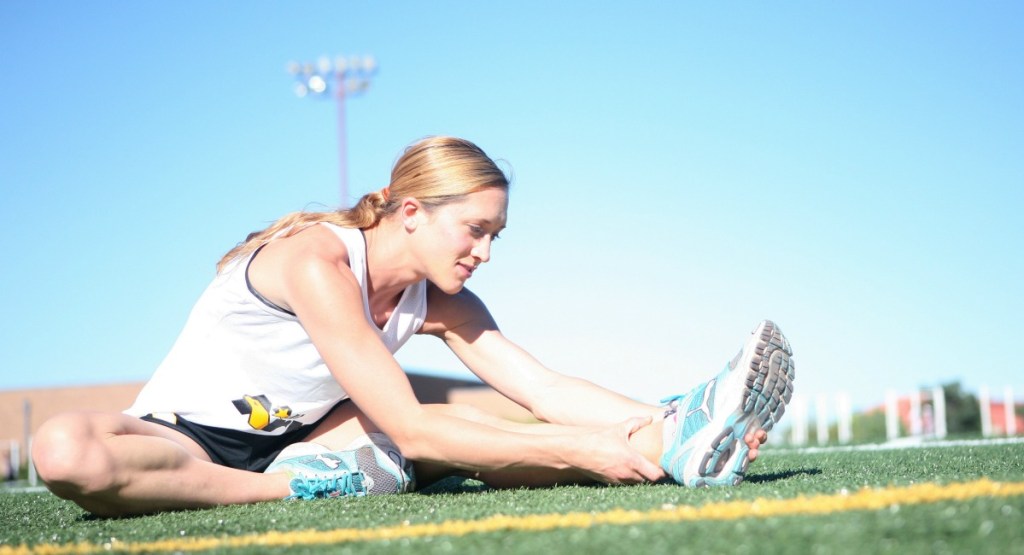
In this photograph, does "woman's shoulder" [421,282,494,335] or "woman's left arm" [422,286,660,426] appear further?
Answer: "woman's shoulder" [421,282,494,335]

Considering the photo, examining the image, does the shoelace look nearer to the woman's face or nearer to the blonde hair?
the woman's face

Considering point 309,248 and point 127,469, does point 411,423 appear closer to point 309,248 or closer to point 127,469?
point 309,248

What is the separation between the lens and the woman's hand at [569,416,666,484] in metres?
2.96

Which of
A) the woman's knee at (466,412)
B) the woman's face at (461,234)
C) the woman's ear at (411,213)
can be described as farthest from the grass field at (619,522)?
the woman's ear at (411,213)

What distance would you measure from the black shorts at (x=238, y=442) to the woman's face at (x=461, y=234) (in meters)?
0.94

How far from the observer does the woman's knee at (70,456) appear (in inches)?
111

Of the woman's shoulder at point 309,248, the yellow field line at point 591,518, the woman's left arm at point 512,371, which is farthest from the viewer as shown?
the woman's left arm at point 512,371

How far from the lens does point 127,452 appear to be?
9.61 ft

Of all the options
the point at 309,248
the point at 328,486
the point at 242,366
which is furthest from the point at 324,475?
the point at 309,248

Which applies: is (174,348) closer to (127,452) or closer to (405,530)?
(127,452)

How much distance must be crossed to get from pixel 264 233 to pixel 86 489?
3.98 ft

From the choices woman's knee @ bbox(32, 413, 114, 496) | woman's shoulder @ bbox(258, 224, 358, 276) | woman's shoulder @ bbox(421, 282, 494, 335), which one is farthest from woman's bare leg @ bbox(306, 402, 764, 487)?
woman's knee @ bbox(32, 413, 114, 496)

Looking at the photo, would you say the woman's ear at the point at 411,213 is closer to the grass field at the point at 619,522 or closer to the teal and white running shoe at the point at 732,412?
the grass field at the point at 619,522

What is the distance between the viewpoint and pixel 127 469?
9.55 ft
